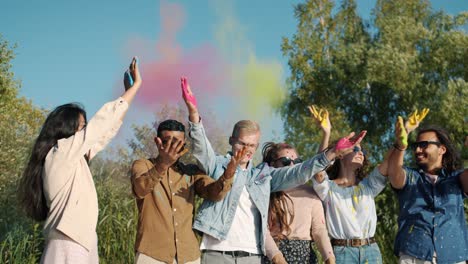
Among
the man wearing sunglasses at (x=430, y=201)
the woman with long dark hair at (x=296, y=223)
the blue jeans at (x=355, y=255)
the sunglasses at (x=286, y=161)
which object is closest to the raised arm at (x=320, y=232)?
the woman with long dark hair at (x=296, y=223)

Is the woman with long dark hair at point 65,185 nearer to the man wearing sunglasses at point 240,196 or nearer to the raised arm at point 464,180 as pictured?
the man wearing sunglasses at point 240,196

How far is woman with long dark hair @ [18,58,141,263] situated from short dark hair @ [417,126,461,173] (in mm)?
2520

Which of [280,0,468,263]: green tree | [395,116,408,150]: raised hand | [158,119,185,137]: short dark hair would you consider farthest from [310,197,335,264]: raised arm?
[280,0,468,263]: green tree

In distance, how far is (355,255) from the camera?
4809 mm

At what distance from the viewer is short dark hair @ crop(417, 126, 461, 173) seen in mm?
4926

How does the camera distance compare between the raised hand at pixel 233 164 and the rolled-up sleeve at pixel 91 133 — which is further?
the raised hand at pixel 233 164

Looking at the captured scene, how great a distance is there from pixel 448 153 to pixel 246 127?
169 cm

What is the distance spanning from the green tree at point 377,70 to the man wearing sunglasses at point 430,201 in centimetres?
1865

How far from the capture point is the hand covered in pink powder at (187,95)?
429cm

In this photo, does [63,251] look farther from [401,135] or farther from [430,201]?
[430,201]

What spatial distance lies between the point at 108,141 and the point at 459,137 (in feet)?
70.2

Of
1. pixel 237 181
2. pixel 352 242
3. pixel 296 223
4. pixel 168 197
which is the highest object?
pixel 237 181

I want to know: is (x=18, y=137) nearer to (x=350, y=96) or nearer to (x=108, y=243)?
(x=108, y=243)

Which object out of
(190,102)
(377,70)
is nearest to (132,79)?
(190,102)
